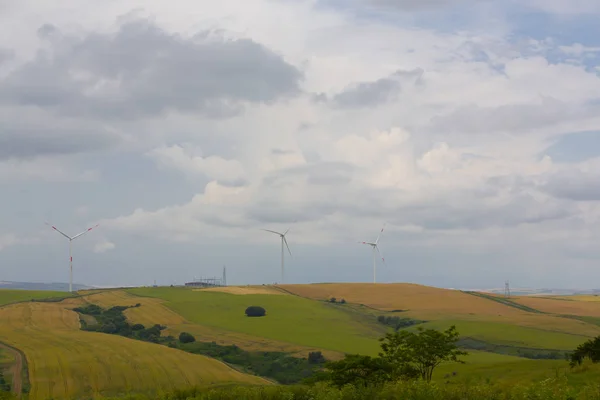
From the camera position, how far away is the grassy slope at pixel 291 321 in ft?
466

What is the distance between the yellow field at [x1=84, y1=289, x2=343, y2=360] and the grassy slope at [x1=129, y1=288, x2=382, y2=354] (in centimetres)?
327

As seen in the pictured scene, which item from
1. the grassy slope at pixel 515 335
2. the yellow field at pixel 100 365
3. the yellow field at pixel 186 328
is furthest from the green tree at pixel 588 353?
the grassy slope at pixel 515 335

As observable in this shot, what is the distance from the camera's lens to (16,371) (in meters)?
102

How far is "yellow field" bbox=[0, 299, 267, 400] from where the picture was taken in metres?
96.2

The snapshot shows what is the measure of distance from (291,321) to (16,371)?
243 feet

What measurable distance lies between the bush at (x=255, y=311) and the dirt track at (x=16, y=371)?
65538 mm

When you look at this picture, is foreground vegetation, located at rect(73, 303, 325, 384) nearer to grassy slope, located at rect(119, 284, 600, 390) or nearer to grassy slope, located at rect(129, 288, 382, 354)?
grassy slope, located at rect(129, 288, 382, 354)

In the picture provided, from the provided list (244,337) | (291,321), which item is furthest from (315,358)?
(291,321)

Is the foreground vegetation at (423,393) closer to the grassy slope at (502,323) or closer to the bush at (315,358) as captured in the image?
the bush at (315,358)

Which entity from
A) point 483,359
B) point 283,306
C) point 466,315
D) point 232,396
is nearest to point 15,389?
point 232,396

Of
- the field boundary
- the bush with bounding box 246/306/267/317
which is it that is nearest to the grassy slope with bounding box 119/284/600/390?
the bush with bounding box 246/306/267/317

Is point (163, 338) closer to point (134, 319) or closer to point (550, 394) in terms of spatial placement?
point (134, 319)

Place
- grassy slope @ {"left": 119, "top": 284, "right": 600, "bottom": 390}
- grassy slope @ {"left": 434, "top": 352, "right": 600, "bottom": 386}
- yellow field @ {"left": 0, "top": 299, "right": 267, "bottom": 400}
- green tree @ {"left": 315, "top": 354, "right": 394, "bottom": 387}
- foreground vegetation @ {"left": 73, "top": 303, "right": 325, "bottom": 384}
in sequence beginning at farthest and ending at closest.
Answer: grassy slope @ {"left": 119, "top": 284, "right": 600, "bottom": 390} < foreground vegetation @ {"left": 73, "top": 303, "right": 325, "bottom": 384} < yellow field @ {"left": 0, "top": 299, "right": 267, "bottom": 400} < green tree @ {"left": 315, "top": 354, "right": 394, "bottom": 387} < grassy slope @ {"left": 434, "top": 352, "right": 600, "bottom": 386}

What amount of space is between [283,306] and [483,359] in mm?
79327
